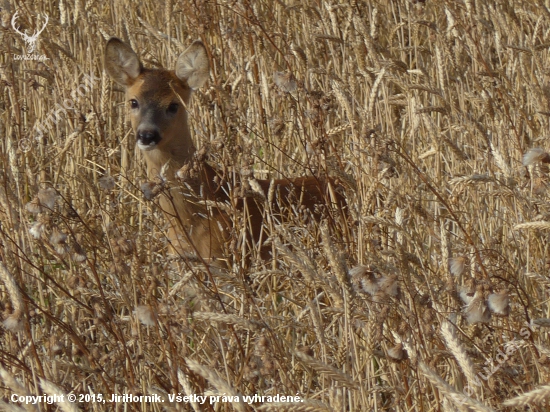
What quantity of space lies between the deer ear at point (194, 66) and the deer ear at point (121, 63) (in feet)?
0.97

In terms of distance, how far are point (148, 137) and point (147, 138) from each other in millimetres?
14

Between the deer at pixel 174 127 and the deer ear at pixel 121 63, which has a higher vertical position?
the deer ear at pixel 121 63

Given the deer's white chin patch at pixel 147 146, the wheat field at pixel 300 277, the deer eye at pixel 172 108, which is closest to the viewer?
the wheat field at pixel 300 277

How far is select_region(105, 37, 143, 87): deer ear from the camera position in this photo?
567cm

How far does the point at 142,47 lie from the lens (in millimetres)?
7105

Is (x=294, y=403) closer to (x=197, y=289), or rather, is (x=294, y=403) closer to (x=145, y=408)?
(x=197, y=289)

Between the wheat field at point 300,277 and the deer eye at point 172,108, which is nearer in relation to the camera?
the wheat field at point 300,277

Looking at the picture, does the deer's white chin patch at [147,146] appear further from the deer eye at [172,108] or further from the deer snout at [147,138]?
the deer eye at [172,108]

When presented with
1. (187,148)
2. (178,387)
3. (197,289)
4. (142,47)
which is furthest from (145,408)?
(142,47)

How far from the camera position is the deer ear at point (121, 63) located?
5.67 meters

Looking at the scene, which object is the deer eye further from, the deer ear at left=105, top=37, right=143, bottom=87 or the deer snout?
the deer ear at left=105, top=37, right=143, bottom=87

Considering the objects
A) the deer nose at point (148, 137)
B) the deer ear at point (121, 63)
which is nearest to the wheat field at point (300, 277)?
the deer ear at point (121, 63)

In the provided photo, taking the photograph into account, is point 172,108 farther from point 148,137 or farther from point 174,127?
point 148,137

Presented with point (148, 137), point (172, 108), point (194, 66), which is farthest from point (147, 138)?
point (194, 66)
